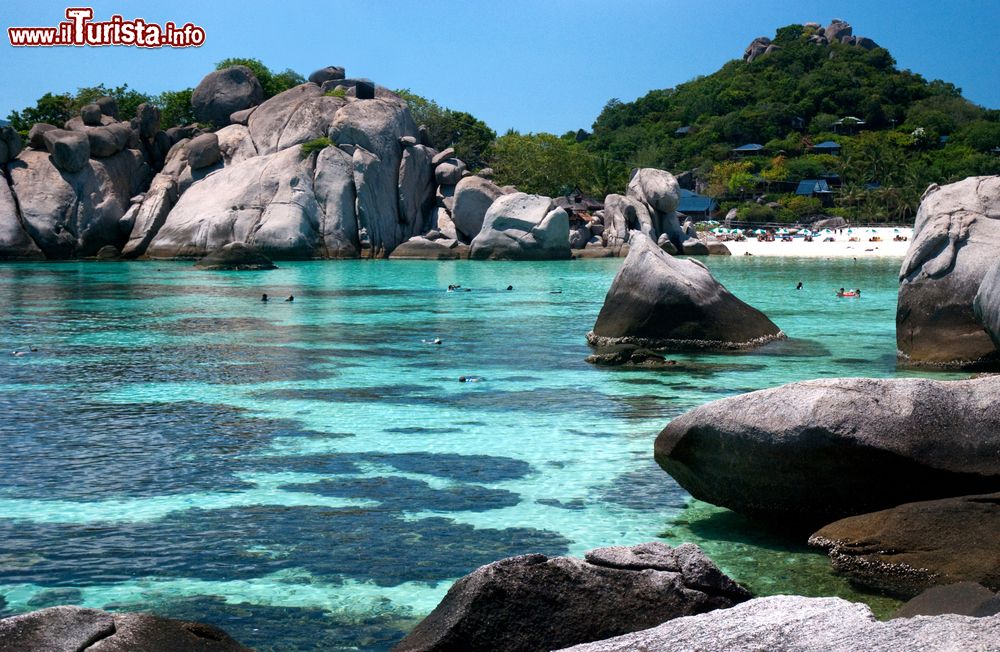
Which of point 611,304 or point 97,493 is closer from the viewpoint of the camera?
point 97,493

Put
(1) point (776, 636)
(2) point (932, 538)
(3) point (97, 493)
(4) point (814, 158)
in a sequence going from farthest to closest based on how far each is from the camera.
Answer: (4) point (814, 158), (3) point (97, 493), (2) point (932, 538), (1) point (776, 636)

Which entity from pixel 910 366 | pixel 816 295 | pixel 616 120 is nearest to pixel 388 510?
pixel 910 366

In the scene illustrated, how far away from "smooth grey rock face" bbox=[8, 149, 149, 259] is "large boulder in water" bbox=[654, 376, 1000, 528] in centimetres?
4900

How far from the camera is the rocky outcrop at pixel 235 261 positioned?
42.7 m

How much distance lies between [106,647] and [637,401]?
8.95 m

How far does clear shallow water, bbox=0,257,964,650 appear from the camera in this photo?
242 inches

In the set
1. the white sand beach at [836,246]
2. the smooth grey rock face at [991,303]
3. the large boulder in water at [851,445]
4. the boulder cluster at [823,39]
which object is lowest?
the large boulder in water at [851,445]

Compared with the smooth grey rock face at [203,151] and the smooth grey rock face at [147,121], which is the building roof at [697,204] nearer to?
the smooth grey rock face at [203,151]

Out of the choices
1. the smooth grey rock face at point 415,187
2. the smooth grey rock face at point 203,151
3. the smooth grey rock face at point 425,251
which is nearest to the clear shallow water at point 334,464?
the smooth grey rock face at point 425,251

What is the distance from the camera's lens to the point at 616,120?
118438 millimetres

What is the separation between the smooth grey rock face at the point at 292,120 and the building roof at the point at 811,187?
160 feet

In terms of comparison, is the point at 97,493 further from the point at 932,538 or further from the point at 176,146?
the point at 176,146

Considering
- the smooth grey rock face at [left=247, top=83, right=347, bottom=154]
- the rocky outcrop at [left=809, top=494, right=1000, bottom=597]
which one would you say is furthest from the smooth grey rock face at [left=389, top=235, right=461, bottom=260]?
the rocky outcrop at [left=809, top=494, right=1000, bottom=597]

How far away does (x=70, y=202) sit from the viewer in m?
50.5
